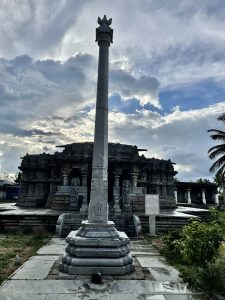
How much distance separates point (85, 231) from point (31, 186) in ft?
68.3

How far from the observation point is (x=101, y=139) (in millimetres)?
8297

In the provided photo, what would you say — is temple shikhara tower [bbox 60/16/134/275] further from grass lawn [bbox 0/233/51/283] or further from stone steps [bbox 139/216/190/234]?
stone steps [bbox 139/216/190/234]

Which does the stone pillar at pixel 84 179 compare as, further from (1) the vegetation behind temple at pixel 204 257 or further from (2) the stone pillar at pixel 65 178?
(1) the vegetation behind temple at pixel 204 257

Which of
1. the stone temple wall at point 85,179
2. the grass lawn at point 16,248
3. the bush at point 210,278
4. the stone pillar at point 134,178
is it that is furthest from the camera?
the stone pillar at point 134,178

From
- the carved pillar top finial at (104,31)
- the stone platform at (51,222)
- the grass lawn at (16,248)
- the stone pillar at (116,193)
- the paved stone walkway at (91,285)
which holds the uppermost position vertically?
the carved pillar top finial at (104,31)

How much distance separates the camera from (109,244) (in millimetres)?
7160

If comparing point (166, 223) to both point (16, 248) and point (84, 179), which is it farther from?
point (84, 179)

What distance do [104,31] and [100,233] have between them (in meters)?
6.45

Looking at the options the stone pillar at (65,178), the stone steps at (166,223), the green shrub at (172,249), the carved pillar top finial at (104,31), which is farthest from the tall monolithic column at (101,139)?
the stone pillar at (65,178)

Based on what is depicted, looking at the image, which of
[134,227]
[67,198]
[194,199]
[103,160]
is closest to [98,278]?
[103,160]

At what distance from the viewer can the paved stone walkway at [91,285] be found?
17.7ft

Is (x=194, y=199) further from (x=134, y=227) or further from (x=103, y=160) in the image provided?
(x=103, y=160)

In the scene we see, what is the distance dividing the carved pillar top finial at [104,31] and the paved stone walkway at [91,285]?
723 cm

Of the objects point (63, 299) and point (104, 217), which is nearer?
point (63, 299)
